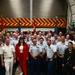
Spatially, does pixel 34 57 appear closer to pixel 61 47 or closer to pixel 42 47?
pixel 42 47

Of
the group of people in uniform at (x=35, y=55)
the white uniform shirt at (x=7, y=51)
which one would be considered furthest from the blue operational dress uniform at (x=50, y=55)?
the white uniform shirt at (x=7, y=51)

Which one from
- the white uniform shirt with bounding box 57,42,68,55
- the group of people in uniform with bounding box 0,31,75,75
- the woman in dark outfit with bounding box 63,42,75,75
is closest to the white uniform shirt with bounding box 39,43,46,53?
the group of people in uniform with bounding box 0,31,75,75

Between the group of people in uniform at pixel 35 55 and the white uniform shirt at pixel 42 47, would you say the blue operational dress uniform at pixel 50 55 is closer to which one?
the group of people in uniform at pixel 35 55

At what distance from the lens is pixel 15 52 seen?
13.1 m

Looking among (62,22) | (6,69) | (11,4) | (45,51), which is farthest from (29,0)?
(6,69)

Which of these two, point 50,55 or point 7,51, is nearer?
point 7,51

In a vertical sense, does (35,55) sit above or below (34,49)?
below

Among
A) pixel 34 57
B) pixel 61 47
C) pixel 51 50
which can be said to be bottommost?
pixel 34 57

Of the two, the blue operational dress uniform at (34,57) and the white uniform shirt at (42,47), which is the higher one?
the white uniform shirt at (42,47)

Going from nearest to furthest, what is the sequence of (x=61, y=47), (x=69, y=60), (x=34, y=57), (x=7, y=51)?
(x=69, y=60), (x=7, y=51), (x=34, y=57), (x=61, y=47)

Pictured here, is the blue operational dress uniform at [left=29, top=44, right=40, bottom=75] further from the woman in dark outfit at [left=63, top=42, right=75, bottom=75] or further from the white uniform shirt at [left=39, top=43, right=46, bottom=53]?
the woman in dark outfit at [left=63, top=42, right=75, bottom=75]

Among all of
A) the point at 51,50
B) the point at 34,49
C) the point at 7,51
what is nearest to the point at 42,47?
the point at 34,49

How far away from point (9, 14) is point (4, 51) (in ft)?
51.8

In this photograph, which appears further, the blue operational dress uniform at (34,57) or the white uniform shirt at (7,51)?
the blue operational dress uniform at (34,57)
